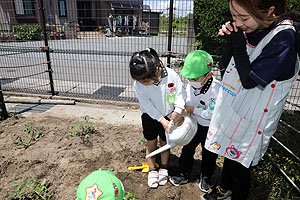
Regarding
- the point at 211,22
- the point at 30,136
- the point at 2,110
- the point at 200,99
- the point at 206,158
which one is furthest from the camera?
the point at 211,22

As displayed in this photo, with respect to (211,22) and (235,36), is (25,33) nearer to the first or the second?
(211,22)

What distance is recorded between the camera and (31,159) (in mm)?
2727

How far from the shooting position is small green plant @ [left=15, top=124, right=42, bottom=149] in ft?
9.93

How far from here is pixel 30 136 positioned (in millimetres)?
3207

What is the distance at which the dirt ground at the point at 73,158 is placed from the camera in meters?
2.31

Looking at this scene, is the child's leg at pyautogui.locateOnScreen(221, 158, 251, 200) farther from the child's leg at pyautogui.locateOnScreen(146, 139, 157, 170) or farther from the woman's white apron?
the child's leg at pyautogui.locateOnScreen(146, 139, 157, 170)

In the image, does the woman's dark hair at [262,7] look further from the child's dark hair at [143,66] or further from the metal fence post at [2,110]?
the metal fence post at [2,110]

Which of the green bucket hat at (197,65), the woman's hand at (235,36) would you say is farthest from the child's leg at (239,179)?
the woman's hand at (235,36)

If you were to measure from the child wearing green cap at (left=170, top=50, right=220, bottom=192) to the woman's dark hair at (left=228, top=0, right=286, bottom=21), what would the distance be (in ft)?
2.22

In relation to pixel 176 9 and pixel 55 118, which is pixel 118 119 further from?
pixel 176 9

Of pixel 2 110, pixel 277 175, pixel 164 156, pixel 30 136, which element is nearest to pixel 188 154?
pixel 164 156

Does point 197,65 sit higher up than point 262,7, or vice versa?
point 262,7

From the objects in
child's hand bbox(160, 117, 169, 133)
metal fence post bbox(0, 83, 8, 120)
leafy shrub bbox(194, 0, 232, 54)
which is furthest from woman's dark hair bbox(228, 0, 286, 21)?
leafy shrub bbox(194, 0, 232, 54)

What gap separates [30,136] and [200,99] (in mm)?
2519
